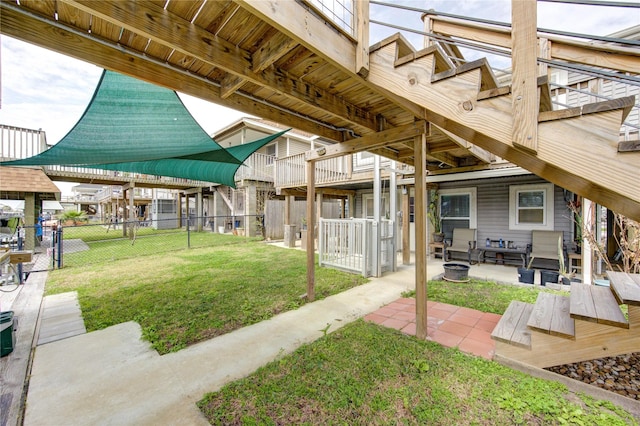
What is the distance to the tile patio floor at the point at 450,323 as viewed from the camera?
2789 millimetres

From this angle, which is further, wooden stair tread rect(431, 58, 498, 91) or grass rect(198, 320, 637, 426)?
grass rect(198, 320, 637, 426)

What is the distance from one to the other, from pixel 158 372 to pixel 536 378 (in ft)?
10.8

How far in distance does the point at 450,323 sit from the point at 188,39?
385 cm

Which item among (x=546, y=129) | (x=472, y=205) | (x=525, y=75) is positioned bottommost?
(x=472, y=205)

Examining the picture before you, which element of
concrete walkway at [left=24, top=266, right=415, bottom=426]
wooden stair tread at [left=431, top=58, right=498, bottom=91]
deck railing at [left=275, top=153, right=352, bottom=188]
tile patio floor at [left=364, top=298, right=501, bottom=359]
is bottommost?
concrete walkway at [left=24, top=266, right=415, bottom=426]

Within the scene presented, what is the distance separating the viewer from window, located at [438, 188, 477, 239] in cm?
746

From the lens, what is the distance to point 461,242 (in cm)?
727

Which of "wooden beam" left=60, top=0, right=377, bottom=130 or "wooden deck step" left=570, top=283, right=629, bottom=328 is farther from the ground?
"wooden beam" left=60, top=0, right=377, bottom=130

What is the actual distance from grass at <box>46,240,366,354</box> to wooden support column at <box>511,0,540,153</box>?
330 centimetres

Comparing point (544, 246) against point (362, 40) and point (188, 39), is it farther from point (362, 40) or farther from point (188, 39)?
point (188, 39)

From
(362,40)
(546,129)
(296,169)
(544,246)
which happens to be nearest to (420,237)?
(546,129)

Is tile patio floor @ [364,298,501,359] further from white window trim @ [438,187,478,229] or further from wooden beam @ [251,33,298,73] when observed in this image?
white window trim @ [438,187,478,229]

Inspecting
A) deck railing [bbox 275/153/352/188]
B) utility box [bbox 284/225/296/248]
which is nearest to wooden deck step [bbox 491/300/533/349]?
deck railing [bbox 275/153/352/188]

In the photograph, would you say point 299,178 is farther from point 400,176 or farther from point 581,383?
point 581,383
